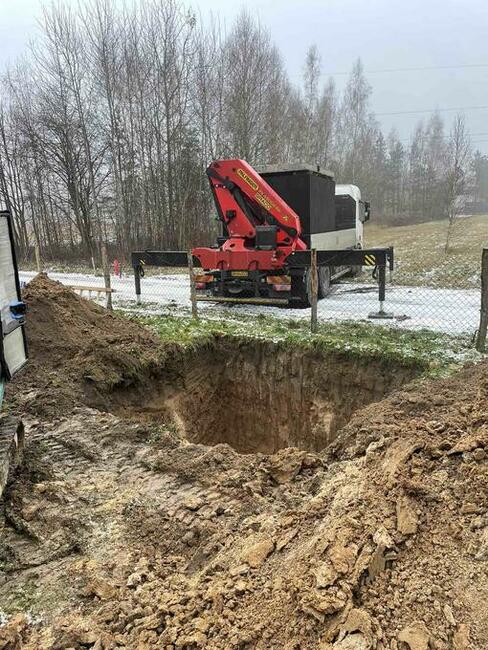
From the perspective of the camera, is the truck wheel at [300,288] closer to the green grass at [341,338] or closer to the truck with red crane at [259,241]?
the truck with red crane at [259,241]

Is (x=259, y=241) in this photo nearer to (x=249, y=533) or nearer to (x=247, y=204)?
(x=247, y=204)

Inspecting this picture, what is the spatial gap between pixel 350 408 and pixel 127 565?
4.68 metres

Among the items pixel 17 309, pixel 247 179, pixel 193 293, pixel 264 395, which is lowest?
pixel 264 395

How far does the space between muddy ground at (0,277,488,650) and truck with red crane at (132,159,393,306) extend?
192 inches

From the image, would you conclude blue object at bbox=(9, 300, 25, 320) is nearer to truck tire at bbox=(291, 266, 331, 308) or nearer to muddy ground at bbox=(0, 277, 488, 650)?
muddy ground at bbox=(0, 277, 488, 650)

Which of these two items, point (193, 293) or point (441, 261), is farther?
point (441, 261)

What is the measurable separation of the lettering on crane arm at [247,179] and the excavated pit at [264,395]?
4093 mm

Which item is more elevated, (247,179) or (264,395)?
(247,179)

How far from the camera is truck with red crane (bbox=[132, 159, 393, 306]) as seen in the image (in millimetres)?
10312

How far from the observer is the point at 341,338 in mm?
7703

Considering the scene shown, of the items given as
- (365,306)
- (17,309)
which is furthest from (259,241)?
(17,309)

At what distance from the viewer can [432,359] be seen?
21.8 feet

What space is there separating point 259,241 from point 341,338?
3567mm

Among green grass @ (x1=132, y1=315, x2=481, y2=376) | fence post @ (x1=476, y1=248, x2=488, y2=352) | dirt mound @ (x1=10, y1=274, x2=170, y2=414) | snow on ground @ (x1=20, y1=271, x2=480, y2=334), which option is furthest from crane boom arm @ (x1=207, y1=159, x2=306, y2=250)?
fence post @ (x1=476, y1=248, x2=488, y2=352)
